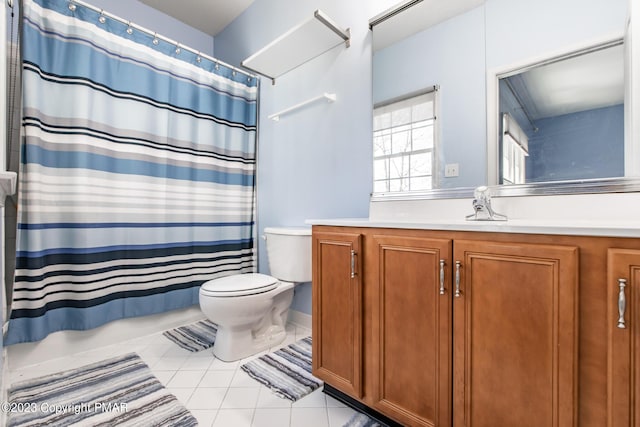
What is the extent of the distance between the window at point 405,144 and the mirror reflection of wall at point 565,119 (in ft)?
1.00

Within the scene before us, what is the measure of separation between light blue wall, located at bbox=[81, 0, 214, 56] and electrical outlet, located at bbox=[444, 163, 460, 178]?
8.35ft

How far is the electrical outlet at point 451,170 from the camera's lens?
4.31ft

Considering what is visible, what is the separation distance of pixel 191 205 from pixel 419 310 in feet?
5.58

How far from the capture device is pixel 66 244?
5.28ft

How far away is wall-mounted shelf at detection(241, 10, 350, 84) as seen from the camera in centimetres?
167

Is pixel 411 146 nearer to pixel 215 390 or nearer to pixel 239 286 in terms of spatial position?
pixel 239 286

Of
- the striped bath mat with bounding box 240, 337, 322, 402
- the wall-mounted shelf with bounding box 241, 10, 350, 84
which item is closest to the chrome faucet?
the striped bath mat with bounding box 240, 337, 322, 402

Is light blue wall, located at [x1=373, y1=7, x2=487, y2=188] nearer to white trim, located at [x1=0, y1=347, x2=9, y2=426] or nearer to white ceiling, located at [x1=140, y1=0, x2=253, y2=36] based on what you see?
white ceiling, located at [x1=140, y1=0, x2=253, y2=36]

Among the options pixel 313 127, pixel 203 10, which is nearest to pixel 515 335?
pixel 313 127

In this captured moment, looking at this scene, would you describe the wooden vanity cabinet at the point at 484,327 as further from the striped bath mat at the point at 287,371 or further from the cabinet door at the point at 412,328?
the striped bath mat at the point at 287,371

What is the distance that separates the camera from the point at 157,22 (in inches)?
97.8

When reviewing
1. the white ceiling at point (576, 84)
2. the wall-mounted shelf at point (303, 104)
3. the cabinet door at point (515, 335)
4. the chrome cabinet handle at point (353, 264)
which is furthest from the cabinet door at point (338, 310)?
the wall-mounted shelf at point (303, 104)

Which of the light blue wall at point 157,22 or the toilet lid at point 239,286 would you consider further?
the light blue wall at point 157,22

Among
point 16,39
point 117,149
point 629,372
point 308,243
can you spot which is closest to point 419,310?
point 629,372
